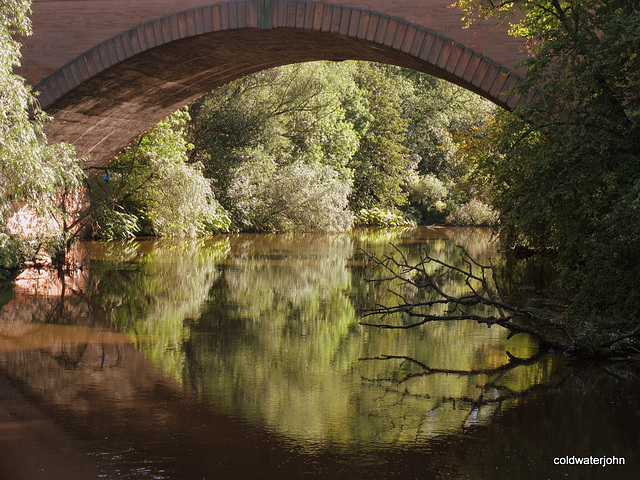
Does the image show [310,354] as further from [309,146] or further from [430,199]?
[430,199]

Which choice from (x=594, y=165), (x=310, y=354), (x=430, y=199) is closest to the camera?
(x=310, y=354)

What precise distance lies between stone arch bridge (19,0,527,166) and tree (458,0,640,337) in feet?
10.8

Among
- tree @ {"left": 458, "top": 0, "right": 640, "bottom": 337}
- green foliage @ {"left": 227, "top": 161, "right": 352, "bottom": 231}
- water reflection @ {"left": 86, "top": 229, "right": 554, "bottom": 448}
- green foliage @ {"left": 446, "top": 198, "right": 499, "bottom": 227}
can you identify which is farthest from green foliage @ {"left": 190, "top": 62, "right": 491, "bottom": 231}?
tree @ {"left": 458, "top": 0, "right": 640, "bottom": 337}

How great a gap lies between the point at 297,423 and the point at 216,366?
166 cm

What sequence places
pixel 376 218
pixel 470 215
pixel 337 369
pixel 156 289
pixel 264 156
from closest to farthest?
pixel 337 369 < pixel 156 289 < pixel 264 156 < pixel 376 218 < pixel 470 215

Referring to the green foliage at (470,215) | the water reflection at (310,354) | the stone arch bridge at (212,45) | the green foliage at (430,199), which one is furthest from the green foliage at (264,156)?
the water reflection at (310,354)

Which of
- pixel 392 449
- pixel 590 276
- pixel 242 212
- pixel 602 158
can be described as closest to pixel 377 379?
pixel 392 449

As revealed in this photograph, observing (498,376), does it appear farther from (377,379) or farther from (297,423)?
(297,423)

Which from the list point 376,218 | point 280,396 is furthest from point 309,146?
point 280,396

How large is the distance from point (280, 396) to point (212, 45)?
9789 mm

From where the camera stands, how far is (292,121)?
2927 cm

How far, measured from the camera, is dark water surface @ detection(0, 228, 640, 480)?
4.50 meters

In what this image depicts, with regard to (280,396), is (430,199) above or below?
above

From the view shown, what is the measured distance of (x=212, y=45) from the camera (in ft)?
47.5
